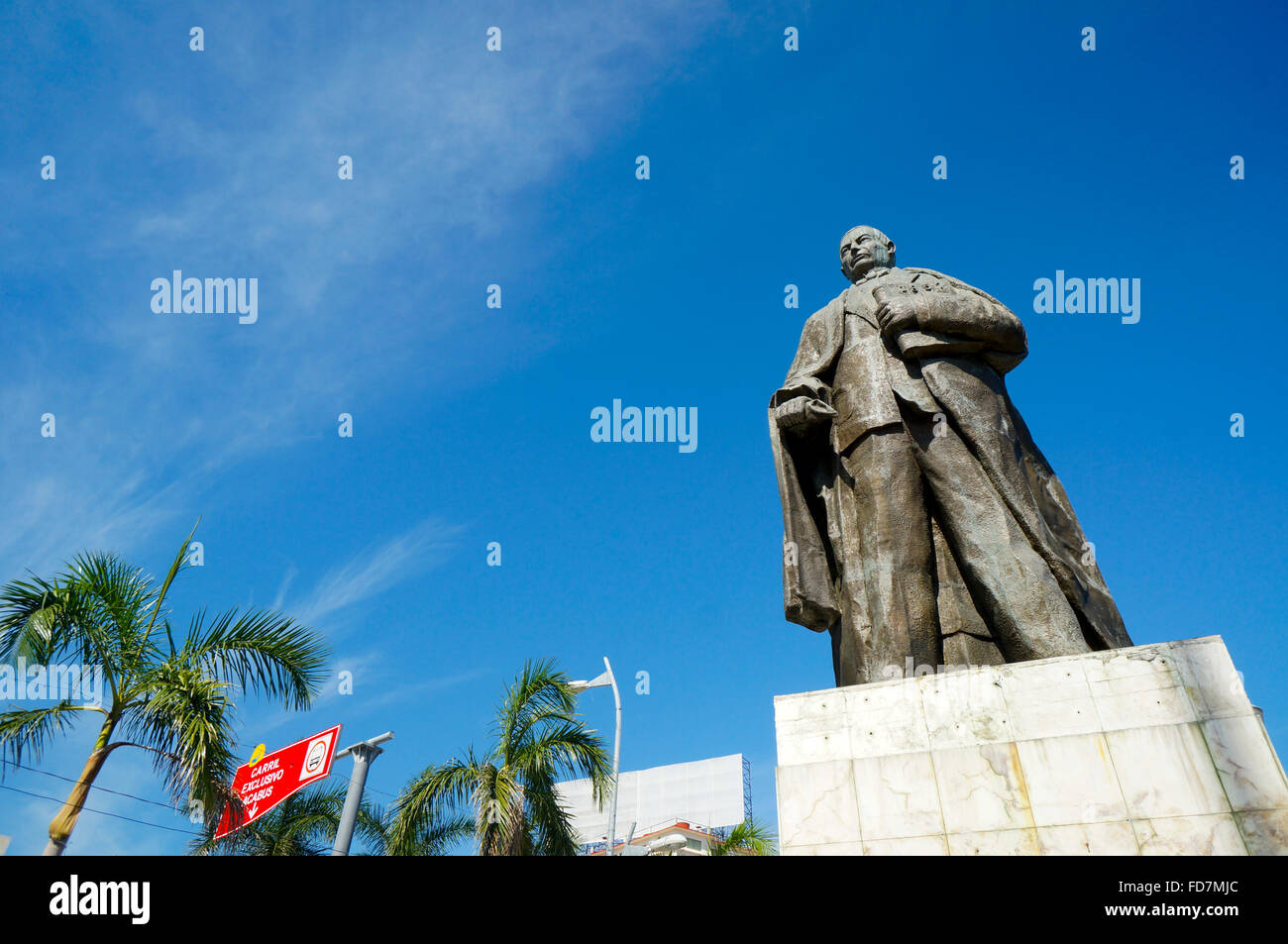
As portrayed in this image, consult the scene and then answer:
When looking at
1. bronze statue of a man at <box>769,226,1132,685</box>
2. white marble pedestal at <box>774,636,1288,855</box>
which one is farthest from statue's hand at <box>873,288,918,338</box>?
white marble pedestal at <box>774,636,1288,855</box>

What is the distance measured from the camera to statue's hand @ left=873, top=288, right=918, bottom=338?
593cm

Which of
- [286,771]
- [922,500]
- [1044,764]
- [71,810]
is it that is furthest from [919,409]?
[286,771]

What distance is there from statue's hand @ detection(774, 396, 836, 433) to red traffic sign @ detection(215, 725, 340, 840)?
10558 millimetres

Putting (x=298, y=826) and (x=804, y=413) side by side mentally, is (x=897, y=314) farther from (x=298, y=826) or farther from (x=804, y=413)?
(x=298, y=826)

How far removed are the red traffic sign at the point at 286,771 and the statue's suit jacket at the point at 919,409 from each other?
410 inches

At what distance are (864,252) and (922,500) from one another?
256 cm

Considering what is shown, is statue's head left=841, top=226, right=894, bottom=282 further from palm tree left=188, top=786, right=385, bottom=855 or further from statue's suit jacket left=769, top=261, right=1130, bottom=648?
palm tree left=188, top=786, right=385, bottom=855

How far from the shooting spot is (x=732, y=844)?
1695cm

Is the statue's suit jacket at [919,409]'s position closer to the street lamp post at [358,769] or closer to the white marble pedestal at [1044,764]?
the white marble pedestal at [1044,764]

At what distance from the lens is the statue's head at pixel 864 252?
23.3ft

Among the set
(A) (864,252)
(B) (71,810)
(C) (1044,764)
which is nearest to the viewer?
(C) (1044,764)

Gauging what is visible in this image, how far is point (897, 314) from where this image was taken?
5965 millimetres
